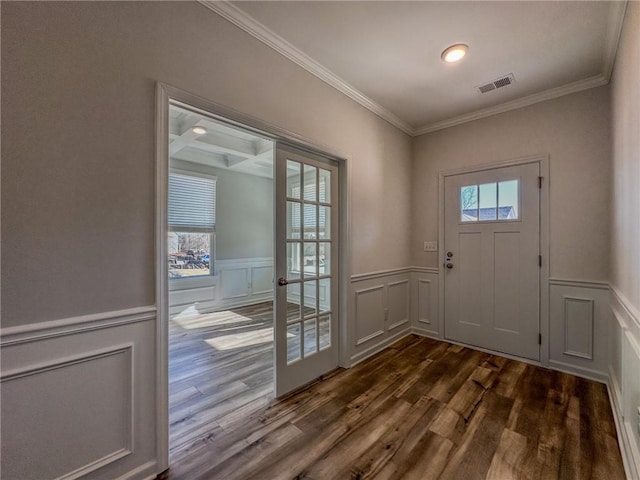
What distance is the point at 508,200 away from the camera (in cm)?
296

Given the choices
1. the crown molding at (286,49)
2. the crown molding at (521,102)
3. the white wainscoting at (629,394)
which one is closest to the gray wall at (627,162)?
the white wainscoting at (629,394)

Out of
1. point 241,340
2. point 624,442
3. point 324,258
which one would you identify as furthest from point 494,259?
point 241,340

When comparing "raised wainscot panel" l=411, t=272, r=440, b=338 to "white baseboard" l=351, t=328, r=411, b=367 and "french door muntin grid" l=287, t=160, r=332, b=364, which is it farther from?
"french door muntin grid" l=287, t=160, r=332, b=364

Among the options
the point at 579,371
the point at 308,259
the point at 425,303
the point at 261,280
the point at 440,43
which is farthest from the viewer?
the point at 261,280

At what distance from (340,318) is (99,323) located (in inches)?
75.8

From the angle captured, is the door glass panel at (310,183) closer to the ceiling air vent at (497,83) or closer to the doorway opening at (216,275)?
the doorway opening at (216,275)

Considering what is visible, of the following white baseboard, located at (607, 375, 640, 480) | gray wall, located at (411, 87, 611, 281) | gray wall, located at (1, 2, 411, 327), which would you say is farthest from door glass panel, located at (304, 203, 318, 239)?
white baseboard, located at (607, 375, 640, 480)

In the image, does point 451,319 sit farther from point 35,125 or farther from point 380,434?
point 35,125

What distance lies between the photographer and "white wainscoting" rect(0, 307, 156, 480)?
3.71ft

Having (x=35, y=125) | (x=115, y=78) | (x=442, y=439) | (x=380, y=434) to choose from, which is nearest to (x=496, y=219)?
(x=442, y=439)

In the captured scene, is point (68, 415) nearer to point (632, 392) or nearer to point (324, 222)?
point (324, 222)

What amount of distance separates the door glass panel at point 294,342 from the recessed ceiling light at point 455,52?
2.50 m

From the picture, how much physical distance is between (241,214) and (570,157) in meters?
4.93

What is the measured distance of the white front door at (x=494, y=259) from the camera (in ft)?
9.30
